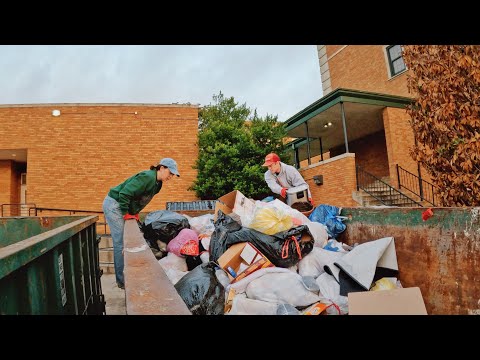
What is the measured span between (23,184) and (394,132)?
55.8 feet

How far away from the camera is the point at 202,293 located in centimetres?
246

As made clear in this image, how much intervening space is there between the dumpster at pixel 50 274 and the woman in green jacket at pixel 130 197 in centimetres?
55

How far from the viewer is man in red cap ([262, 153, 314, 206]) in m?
5.27

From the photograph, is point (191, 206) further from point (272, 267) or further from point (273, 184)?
point (272, 267)

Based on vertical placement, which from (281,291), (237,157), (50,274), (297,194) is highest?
(237,157)

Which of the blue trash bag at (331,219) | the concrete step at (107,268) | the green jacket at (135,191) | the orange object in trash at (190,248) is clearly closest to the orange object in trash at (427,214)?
the blue trash bag at (331,219)

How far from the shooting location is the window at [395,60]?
48.6 feet

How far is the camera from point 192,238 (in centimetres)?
376

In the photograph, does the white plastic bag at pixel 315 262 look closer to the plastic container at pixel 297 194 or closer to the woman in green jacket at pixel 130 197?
the plastic container at pixel 297 194

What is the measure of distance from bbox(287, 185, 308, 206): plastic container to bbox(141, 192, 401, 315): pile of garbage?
1.15 m

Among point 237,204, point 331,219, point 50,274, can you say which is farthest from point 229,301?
point 331,219

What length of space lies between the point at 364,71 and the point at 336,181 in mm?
8551
